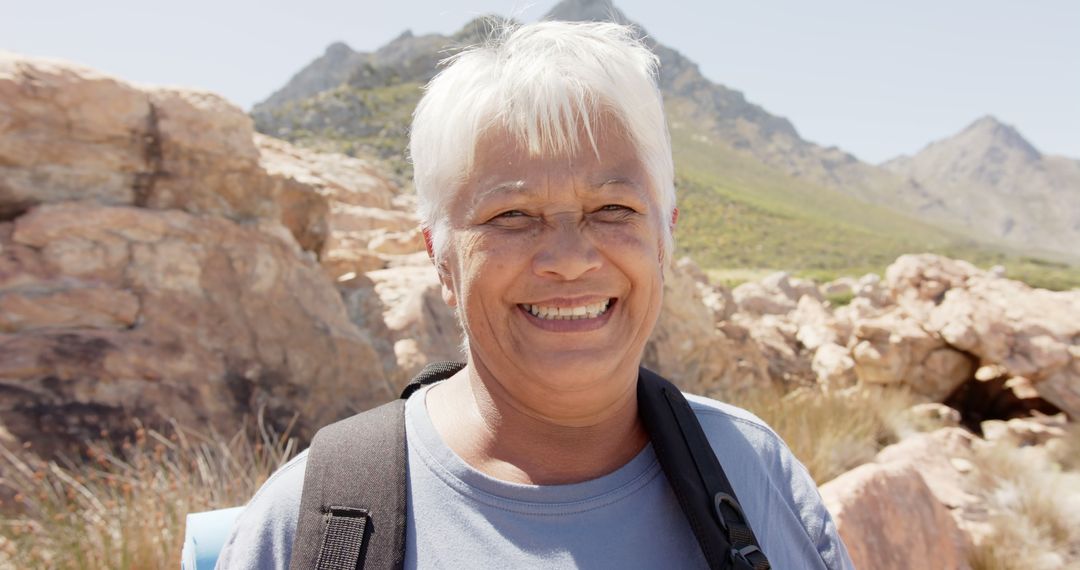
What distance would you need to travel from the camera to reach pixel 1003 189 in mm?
168625

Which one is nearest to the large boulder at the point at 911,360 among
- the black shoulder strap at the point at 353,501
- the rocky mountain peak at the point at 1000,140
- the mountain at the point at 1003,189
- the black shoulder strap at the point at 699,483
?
the black shoulder strap at the point at 699,483

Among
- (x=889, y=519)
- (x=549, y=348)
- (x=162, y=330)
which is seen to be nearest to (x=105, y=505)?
(x=162, y=330)

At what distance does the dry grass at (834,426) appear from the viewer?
207 inches

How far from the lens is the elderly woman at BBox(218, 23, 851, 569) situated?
4.82ft

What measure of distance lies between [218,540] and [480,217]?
969mm

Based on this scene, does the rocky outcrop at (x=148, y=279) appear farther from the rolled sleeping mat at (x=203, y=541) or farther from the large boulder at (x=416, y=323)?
the rolled sleeping mat at (x=203, y=541)

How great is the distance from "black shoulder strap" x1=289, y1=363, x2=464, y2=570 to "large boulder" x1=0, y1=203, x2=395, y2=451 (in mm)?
3179

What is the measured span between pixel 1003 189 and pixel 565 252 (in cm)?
19789

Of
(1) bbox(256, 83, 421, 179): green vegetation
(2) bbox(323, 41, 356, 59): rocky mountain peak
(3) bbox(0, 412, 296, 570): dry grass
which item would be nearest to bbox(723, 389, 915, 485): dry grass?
(3) bbox(0, 412, 296, 570): dry grass

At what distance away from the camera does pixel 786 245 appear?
54.7 metres

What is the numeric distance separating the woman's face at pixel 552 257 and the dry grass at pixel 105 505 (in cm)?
229

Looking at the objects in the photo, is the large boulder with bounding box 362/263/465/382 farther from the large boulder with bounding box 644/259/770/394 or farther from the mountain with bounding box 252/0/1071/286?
the mountain with bounding box 252/0/1071/286

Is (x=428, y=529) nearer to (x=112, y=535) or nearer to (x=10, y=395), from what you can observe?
(x=112, y=535)

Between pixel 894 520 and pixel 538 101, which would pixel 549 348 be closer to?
pixel 538 101
